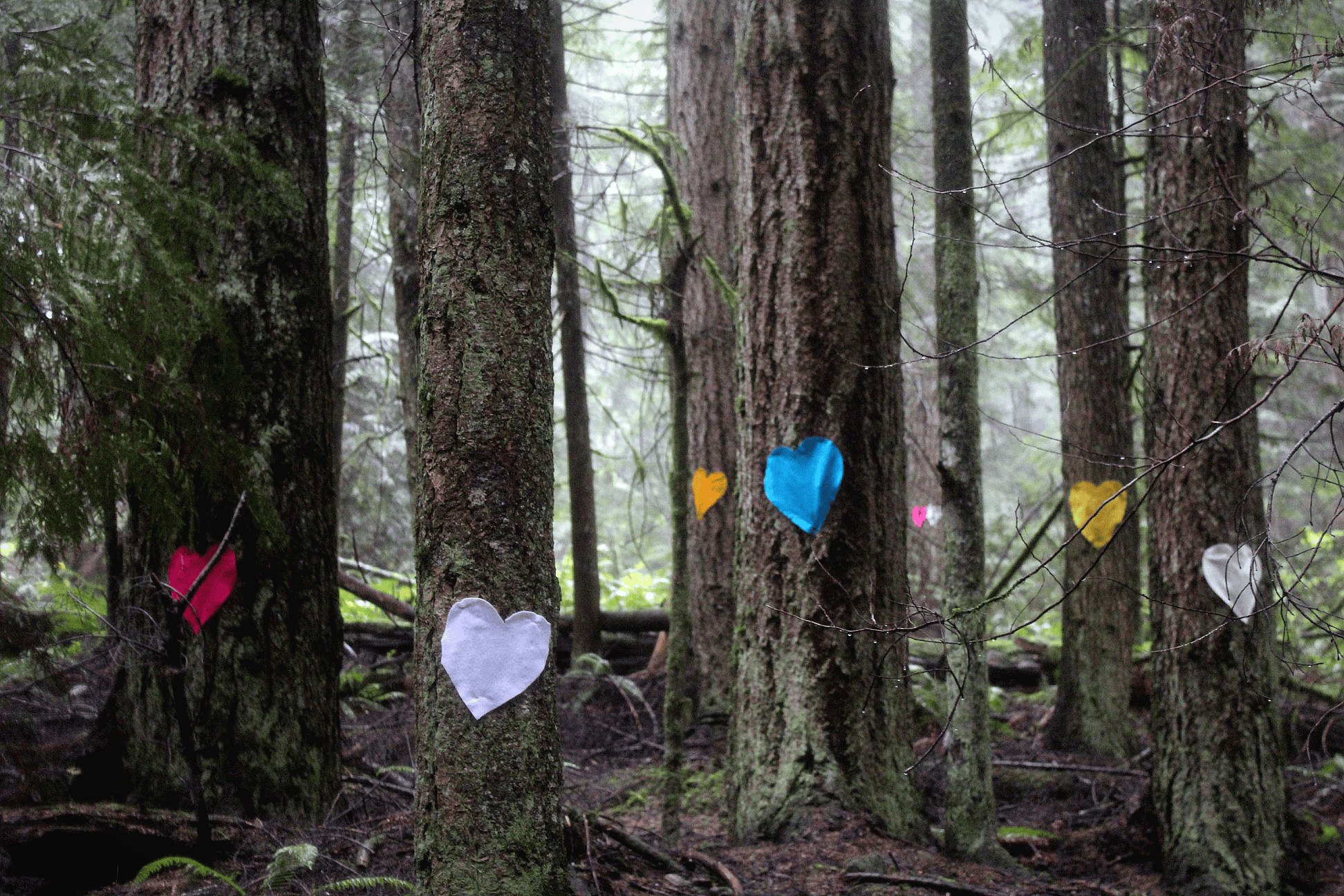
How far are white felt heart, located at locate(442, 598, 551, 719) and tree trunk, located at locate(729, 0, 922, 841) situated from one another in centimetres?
202

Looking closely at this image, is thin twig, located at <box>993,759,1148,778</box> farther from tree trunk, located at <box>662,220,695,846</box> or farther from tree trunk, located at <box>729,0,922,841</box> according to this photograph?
tree trunk, located at <box>662,220,695,846</box>

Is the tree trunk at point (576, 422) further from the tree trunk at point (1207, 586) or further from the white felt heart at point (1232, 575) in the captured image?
the white felt heart at point (1232, 575)

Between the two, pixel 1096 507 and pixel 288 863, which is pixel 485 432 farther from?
pixel 1096 507

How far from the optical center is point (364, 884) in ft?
9.61

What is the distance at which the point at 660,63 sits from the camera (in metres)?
14.4

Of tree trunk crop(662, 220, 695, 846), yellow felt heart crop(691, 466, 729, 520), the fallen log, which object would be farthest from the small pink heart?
yellow felt heart crop(691, 466, 729, 520)

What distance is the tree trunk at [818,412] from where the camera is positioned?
4363 millimetres

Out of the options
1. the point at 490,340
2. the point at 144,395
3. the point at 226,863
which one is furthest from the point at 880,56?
the point at 226,863

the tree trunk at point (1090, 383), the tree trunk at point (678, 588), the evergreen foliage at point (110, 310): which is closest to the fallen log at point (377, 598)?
the tree trunk at point (678, 588)

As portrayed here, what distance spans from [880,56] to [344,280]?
5.01m

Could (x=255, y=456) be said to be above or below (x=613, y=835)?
above

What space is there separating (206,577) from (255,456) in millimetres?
523

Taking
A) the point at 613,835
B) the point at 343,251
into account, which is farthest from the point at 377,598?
the point at 613,835

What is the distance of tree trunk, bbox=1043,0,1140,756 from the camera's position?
736 cm
